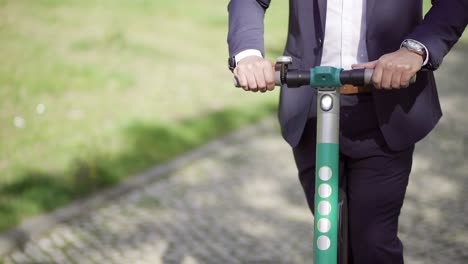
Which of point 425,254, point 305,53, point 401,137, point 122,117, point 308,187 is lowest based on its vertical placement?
point 425,254

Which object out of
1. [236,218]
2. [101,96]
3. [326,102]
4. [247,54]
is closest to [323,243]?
[326,102]

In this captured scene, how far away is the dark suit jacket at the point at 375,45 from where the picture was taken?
264 centimetres

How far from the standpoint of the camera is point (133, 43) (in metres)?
9.57

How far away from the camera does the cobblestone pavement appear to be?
15.5 ft

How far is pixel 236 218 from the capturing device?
534 cm

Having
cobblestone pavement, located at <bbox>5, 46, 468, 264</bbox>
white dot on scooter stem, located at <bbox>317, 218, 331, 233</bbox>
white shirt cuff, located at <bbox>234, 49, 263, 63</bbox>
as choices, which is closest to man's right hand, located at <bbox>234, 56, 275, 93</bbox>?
white shirt cuff, located at <bbox>234, 49, 263, 63</bbox>

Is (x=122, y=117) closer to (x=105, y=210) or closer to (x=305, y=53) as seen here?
(x=105, y=210)

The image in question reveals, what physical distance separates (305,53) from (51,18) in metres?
8.39

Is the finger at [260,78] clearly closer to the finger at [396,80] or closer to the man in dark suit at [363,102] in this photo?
the man in dark suit at [363,102]

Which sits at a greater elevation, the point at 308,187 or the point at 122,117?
the point at 308,187

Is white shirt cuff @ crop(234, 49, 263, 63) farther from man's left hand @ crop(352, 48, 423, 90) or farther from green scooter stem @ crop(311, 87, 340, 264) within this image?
man's left hand @ crop(352, 48, 423, 90)

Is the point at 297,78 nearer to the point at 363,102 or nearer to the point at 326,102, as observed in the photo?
the point at 326,102

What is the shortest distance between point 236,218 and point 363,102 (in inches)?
107

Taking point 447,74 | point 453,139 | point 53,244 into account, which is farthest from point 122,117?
point 447,74
